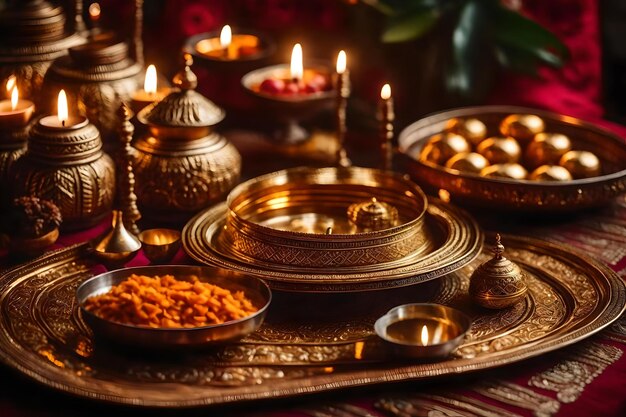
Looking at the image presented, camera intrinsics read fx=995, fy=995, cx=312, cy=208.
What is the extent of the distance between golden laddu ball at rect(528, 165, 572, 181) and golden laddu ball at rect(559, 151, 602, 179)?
0.02m

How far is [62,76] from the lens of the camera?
2.08 m

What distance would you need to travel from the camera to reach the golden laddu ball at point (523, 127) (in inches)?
87.0

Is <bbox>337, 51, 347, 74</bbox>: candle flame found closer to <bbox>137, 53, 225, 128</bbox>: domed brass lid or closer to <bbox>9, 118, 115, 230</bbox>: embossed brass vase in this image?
<bbox>137, 53, 225, 128</bbox>: domed brass lid

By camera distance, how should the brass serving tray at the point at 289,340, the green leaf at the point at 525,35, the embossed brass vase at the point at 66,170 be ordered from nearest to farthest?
the brass serving tray at the point at 289,340 < the embossed brass vase at the point at 66,170 < the green leaf at the point at 525,35

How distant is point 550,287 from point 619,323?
142 millimetres

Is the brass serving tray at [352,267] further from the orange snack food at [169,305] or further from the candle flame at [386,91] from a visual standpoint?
the candle flame at [386,91]

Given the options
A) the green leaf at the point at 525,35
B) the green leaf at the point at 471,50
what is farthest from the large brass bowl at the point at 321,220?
the green leaf at the point at 525,35

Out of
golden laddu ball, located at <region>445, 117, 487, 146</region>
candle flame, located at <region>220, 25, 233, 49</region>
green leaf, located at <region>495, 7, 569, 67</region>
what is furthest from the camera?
green leaf, located at <region>495, 7, 569, 67</region>

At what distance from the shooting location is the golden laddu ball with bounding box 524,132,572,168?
2.13 m

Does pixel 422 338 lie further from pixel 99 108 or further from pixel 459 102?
pixel 459 102

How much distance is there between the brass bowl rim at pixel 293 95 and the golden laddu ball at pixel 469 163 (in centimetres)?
36

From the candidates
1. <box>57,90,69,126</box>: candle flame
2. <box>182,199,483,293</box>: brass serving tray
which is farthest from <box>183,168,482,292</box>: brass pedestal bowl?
<box>57,90,69,126</box>: candle flame

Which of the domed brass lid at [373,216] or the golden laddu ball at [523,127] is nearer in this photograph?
the domed brass lid at [373,216]

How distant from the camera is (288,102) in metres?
2.26
